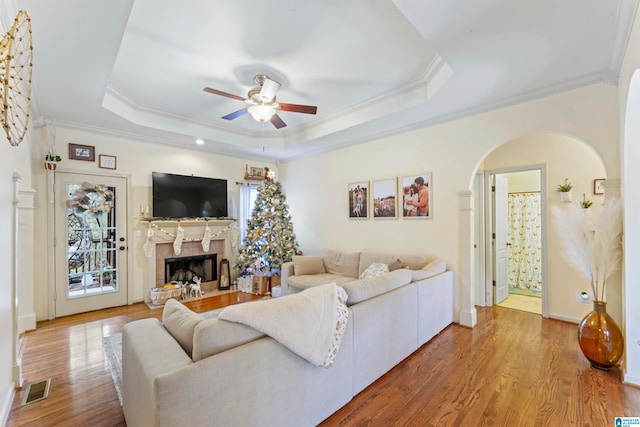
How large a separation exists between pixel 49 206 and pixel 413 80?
5.04 m

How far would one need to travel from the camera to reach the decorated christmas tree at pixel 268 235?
5270 mm

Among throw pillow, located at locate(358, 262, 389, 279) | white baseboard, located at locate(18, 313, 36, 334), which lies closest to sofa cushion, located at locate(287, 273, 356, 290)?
throw pillow, located at locate(358, 262, 389, 279)

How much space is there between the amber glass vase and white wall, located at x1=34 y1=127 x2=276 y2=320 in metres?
5.44

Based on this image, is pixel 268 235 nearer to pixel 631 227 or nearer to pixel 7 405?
pixel 7 405

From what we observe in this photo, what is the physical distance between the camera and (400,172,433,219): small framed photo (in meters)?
3.98

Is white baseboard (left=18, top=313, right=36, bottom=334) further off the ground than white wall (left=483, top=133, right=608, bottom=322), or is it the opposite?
white wall (left=483, top=133, right=608, bottom=322)

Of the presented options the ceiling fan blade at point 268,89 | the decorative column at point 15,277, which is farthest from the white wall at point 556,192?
the decorative column at point 15,277

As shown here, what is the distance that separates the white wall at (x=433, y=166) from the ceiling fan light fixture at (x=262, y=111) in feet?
6.71

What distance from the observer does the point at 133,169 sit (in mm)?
4578

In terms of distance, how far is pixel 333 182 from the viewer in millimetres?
5305

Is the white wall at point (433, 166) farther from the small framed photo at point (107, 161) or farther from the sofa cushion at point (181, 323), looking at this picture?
the sofa cushion at point (181, 323)

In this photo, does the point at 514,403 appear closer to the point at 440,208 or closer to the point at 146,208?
the point at 440,208

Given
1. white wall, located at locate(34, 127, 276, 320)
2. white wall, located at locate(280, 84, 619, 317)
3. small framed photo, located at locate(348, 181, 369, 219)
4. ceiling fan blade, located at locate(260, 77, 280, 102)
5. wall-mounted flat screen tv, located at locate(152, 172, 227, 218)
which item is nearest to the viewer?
white wall, located at locate(280, 84, 619, 317)

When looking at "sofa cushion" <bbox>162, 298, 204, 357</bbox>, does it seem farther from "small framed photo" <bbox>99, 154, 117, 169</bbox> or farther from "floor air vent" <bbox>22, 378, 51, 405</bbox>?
"small framed photo" <bbox>99, 154, 117, 169</bbox>
